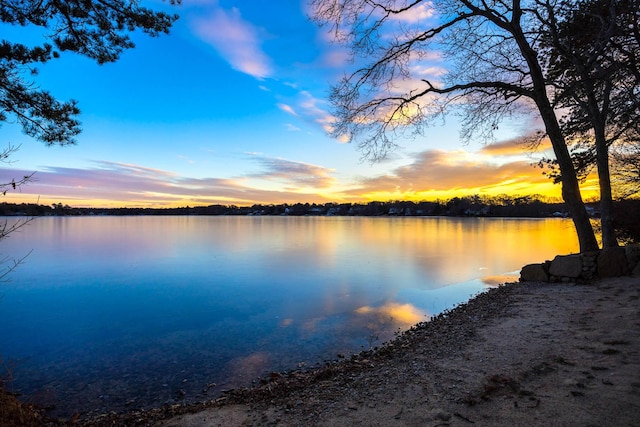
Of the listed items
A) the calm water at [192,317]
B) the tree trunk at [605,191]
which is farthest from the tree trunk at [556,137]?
the calm water at [192,317]

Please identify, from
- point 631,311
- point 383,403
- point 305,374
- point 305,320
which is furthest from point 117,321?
point 631,311

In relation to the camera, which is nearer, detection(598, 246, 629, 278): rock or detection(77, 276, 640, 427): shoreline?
detection(77, 276, 640, 427): shoreline

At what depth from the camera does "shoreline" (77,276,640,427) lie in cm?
311

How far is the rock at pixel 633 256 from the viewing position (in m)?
8.55

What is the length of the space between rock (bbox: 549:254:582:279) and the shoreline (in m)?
2.99

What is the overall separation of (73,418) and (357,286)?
9.39 meters

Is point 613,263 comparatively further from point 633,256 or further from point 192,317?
point 192,317

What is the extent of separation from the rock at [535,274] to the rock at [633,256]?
1818mm

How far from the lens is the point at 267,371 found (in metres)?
5.57

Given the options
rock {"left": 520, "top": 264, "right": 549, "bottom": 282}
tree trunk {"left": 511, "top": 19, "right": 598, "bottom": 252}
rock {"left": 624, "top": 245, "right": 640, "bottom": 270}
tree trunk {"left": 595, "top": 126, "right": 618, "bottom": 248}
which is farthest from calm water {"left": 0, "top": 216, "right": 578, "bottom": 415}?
rock {"left": 624, "top": 245, "right": 640, "bottom": 270}

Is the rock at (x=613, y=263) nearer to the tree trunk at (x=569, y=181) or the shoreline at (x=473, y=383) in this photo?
the tree trunk at (x=569, y=181)

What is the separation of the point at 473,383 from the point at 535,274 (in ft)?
25.2

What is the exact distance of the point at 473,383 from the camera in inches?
147

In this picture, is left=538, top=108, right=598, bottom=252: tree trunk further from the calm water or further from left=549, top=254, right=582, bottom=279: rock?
the calm water
